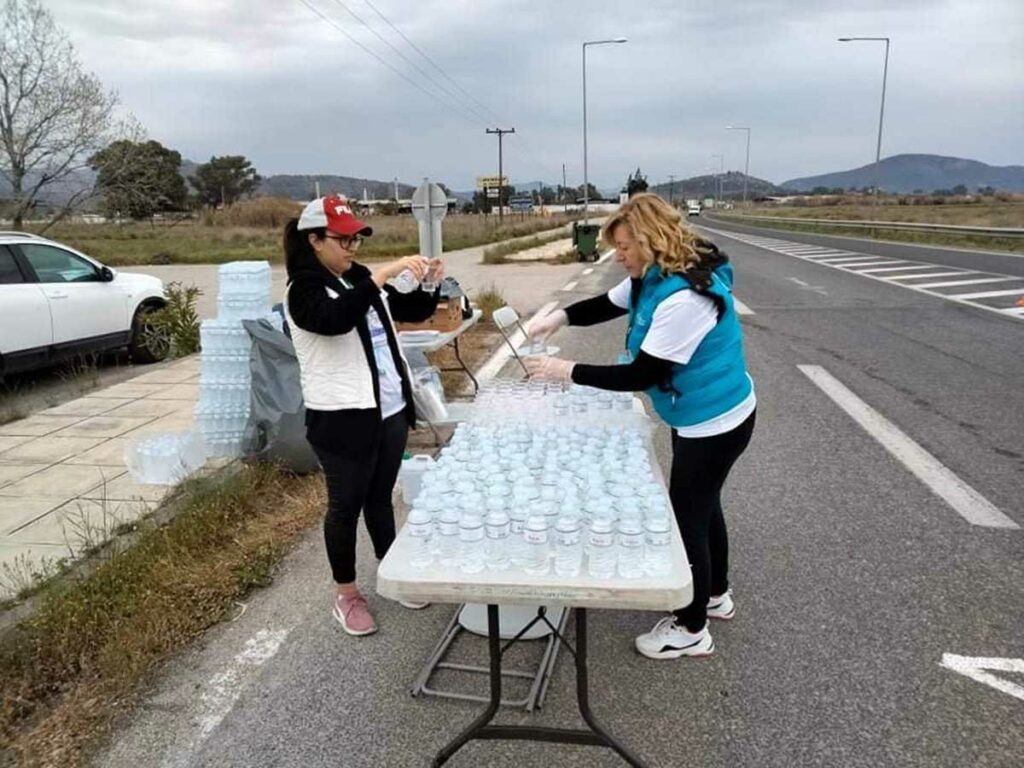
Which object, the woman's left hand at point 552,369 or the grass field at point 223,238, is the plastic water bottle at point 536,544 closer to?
the woman's left hand at point 552,369

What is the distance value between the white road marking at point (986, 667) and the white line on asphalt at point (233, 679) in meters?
2.84

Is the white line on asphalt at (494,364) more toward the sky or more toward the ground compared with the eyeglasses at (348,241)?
more toward the ground

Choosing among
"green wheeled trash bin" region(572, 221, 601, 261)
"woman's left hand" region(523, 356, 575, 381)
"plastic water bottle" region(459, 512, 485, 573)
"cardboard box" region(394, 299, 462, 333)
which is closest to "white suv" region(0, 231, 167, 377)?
"cardboard box" region(394, 299, 462, 333)

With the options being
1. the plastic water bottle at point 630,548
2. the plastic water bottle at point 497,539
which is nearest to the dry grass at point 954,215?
the plastic water bottle at point 630,548

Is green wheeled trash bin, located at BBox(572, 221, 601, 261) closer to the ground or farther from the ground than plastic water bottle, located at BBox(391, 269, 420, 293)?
closer to the ground

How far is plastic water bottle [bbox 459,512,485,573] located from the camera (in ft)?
7.47

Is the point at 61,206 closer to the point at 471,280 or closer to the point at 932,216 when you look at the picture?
the point at 471,280

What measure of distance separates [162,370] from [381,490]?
22.5 feet

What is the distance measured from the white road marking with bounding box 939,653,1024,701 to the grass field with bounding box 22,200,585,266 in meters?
19.7

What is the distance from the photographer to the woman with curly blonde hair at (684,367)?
2.63 meters

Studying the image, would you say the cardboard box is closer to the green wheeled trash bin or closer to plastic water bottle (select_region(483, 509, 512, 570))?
plastic water bottle (select_region(483, 509, 512, 570))

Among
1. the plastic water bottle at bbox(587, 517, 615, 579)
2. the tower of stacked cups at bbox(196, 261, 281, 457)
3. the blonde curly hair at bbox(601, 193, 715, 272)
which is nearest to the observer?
the plastic water bottle at bbox(587, 517, 615, 579)

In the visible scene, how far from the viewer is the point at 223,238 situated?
135 ft

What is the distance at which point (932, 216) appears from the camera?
43.4m
